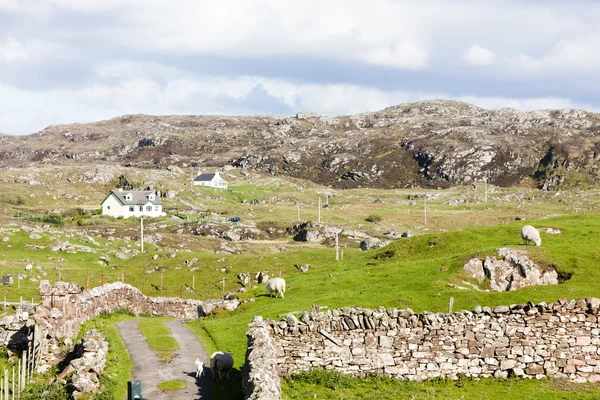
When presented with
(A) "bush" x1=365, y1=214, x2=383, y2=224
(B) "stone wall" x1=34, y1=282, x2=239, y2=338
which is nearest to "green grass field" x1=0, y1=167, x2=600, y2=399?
(B) "stone wall" x1=34, y1=282, x2=239, y2=338

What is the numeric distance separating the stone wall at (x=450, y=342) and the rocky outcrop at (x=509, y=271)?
18183 mm

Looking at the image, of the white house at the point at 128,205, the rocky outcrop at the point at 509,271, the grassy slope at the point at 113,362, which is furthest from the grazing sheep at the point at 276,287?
the white house at the point at 128,205

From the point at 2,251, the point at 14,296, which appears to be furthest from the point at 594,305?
the point at 2,251

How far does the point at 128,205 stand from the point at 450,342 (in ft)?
524

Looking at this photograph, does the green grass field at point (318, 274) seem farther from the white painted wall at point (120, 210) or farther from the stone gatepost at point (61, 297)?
the white painted wall at point (120, 210)

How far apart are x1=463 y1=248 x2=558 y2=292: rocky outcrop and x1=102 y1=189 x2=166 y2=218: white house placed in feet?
462

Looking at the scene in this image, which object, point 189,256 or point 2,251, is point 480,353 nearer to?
point 189,256

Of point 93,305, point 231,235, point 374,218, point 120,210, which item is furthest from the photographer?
point 374,218

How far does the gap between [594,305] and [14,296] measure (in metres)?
55.5

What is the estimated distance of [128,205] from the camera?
17488 cm

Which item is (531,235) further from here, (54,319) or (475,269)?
(54,319)

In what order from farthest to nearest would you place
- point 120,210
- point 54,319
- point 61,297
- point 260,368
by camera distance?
point 120,210
point 61,297
point 54,319
point 260,368

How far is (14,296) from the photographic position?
60.2m

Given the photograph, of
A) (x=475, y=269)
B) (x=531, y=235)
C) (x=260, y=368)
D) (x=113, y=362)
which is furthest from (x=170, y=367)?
(x=531, y=235)
